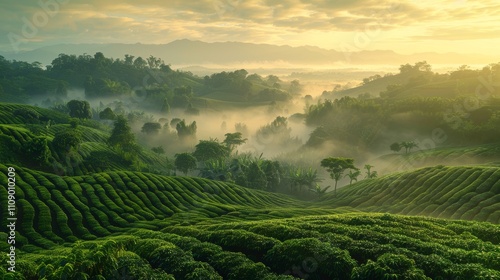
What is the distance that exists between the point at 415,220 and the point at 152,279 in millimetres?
23774

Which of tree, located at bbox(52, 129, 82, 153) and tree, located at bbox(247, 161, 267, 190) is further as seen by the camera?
tree, located at bbox(247, 161, 267, 190)

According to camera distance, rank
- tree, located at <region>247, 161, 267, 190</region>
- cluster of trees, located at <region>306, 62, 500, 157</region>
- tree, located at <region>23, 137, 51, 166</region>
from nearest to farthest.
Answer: tree, located at <region>23, 137, 51, 166</region> < tree, located at <region>247, 161, 267, 190</region> < cluster of trees, located at <region>306, 62, 500, 157</region>

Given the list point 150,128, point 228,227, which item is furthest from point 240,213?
point 150,128

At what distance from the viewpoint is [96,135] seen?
122062 millimetres

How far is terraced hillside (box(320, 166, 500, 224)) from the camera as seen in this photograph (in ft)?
164

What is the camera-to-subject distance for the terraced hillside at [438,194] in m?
50.1

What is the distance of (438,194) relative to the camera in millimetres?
59281

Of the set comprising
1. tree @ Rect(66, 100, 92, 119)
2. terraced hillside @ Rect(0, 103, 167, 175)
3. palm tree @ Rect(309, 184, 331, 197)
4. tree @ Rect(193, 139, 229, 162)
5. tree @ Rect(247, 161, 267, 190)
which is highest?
tree @ Rect(66, 100, 92, 119)

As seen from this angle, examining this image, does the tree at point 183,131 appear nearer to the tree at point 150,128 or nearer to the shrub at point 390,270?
the tree at point 150,128

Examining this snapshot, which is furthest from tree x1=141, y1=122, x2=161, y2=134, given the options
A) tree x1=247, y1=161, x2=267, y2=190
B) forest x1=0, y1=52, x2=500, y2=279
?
tree x1=247, y1=161, x2=267, y2=190

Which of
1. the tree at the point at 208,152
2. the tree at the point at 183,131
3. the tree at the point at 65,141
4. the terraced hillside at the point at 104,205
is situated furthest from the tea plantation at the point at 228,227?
the tree at the point at 183,131

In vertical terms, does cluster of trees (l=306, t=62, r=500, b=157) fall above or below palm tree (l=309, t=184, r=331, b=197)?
above

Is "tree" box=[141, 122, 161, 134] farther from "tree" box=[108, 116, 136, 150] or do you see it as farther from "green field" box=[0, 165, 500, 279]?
"green field" box=[0, 165, 500, 279]

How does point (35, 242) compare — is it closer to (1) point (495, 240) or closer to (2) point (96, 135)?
(1) point (495, 240)
